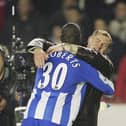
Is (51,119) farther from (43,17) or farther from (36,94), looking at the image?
(43,17)

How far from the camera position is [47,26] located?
716 cm

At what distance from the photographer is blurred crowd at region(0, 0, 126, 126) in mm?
4969

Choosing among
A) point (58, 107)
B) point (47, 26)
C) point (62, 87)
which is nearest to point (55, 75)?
point (62, 87)

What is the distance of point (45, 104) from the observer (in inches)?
166

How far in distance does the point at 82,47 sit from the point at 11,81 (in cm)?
92

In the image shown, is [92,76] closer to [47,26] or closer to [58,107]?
[58,107]

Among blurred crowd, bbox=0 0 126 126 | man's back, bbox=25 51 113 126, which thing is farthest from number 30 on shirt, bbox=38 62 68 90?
blurred crowd, bbox=0 0 126 126

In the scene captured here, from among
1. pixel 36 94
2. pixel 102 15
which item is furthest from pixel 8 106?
pixel 102 15

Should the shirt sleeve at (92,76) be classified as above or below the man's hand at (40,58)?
below

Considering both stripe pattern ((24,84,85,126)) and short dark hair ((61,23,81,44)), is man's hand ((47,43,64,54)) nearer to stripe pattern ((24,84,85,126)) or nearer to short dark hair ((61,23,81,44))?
short dark hair ((61,23,81,44))

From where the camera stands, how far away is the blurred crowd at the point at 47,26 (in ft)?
16.3

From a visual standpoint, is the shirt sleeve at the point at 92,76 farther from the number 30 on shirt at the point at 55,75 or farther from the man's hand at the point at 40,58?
the man's hand at the point at 40,58

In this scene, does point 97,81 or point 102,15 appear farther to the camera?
point 102,15

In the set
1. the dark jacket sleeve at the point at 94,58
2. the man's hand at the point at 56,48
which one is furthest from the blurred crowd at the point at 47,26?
the dark jacket sleeve at the point at 94,58
